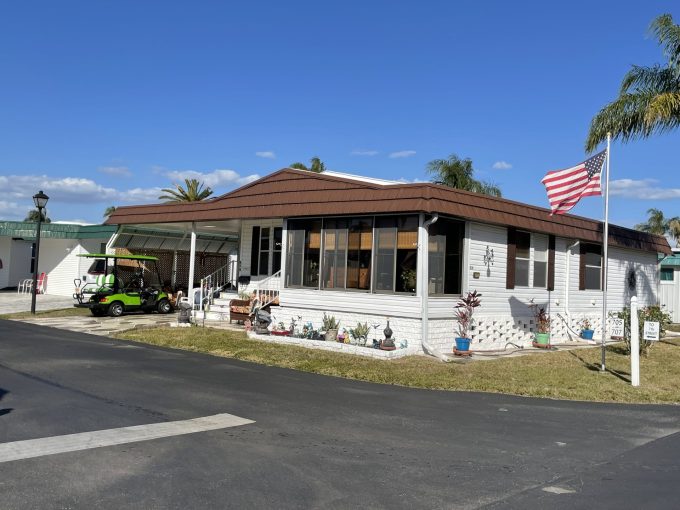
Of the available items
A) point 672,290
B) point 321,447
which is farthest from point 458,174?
point 321,447

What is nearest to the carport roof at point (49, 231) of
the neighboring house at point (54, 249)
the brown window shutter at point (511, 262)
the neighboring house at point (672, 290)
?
the neighboring house at point (54, 249)

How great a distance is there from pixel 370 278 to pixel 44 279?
23516 millimetres

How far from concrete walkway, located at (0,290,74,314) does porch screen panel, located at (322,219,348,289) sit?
14356 millimetres

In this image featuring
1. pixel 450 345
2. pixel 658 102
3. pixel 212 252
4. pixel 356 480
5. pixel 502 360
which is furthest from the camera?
pixel 212 252

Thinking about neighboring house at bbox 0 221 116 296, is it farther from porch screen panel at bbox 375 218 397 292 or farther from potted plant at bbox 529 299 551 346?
potted plant at bbox 529 299 551 346

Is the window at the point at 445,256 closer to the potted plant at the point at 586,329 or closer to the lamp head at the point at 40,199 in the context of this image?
the potted plant at the point at 586,329

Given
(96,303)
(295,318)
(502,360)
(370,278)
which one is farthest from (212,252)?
(502,360)

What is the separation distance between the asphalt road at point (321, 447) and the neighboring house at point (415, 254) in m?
4.16

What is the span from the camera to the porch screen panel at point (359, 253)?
48.8ft

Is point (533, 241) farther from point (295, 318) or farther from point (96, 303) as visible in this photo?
point (96, 303)

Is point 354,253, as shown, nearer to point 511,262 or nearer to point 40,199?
point 511,262

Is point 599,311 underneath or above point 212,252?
underneath

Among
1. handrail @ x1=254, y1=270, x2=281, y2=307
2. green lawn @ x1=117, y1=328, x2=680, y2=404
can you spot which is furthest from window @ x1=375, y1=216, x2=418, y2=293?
handrail @ x1=254, y1=270, x2=281, y2=307

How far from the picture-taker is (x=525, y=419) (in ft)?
27.4
